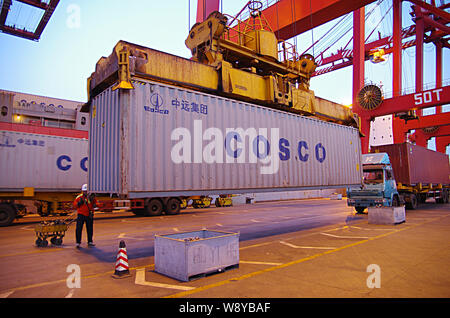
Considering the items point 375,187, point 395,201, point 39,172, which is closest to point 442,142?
point 395,201

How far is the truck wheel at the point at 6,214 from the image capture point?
13219mm

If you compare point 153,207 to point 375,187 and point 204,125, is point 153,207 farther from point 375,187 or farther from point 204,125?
point 375,187

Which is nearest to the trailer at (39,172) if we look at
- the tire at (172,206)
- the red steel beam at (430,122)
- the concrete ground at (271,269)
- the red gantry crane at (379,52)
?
the concrete ground at (271,269)

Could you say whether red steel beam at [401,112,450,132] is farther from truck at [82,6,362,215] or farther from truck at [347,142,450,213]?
truck at [82,6,362,215]

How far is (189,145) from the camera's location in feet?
24.7

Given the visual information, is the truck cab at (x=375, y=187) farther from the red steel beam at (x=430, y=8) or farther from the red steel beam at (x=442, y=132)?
the red steel beam at (x=442, y=132)

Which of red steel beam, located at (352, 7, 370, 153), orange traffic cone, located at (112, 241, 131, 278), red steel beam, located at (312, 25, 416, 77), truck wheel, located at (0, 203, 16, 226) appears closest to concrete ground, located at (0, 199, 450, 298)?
orange traffic cone, located at (112, 241, 131, 278)

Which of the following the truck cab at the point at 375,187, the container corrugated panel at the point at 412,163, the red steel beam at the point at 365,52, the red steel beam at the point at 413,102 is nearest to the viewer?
the truck cab at the point at 375,187

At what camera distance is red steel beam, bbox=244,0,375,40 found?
624 inches

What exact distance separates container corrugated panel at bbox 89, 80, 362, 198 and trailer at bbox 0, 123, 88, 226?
301 inches

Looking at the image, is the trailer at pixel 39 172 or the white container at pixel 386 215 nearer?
the white container at pixel 386 215

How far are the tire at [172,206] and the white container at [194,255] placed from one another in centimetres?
1259
